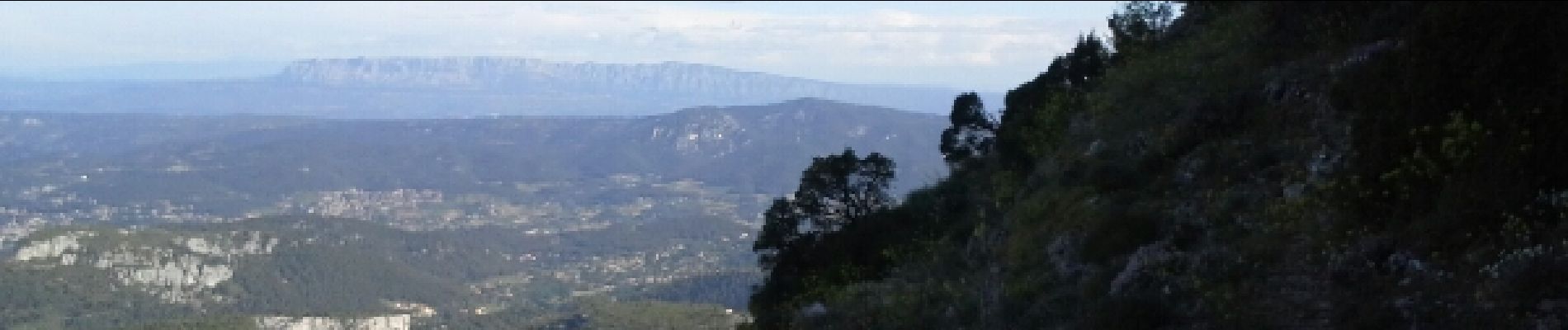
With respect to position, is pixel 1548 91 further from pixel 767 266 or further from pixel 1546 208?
pixel 767 266

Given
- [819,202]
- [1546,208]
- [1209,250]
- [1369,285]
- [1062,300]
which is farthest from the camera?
[819,202]

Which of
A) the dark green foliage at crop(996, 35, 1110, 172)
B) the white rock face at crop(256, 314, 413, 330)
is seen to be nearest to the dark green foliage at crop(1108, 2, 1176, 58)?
the dark green foliage at crop(996, 35, 1110, 172)

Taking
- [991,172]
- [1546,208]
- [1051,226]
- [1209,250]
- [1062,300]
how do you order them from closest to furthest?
[1546,208]
[1209,250]
[1062,300]
[1051,226]
[991,172]

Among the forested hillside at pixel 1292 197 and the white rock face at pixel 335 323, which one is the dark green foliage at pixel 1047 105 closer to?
the forested hillside at pixel 1292 197

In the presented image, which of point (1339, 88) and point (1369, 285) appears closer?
point (1369, 285)

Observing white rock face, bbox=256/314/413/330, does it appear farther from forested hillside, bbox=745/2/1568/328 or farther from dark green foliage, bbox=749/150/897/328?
forested hillside, bbox=745/2/1568/328

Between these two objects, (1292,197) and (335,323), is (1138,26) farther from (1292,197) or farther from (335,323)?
(335,323)

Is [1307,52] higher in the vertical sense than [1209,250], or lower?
higher

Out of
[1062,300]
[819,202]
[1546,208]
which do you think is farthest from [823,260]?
[1546,208]
